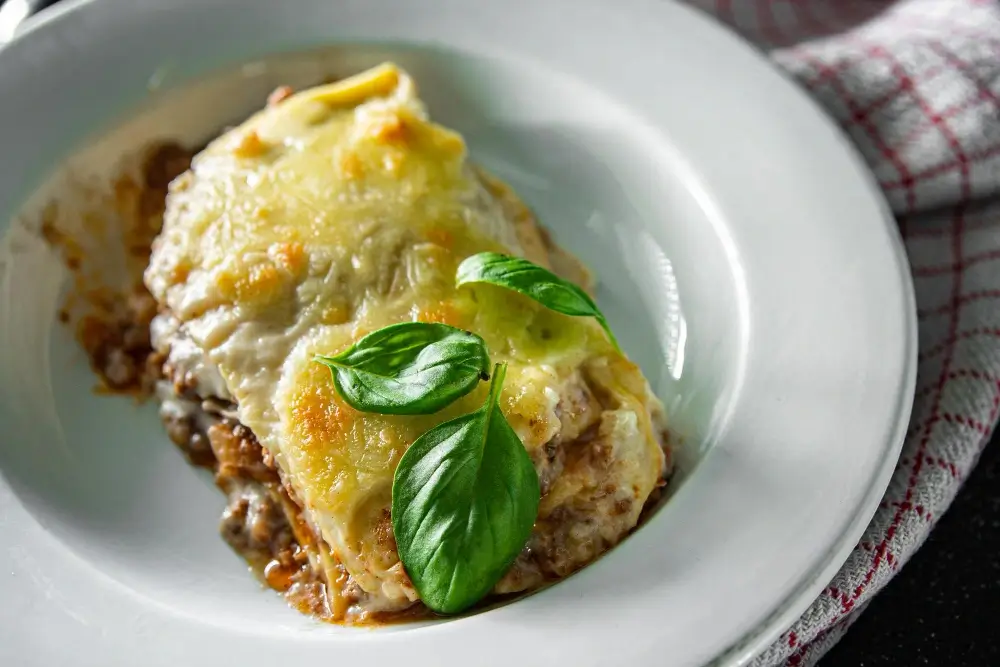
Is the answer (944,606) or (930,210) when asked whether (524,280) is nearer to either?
(944,606)

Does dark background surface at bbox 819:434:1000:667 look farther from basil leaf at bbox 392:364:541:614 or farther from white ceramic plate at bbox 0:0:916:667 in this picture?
basil leaf at bbox 392:364:541:614

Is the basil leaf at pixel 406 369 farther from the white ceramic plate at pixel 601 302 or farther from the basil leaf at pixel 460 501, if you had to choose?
the white ceramic plate at pixel 601 302

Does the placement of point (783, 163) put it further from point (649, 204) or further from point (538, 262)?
point (538, 262)

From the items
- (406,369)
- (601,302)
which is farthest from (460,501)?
(601,302)

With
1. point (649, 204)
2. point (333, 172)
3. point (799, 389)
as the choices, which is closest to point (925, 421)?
point (799, 389)

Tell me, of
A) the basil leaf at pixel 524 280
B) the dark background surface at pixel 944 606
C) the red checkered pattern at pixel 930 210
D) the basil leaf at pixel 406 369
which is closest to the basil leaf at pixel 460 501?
the basil leaf at pixel 406 369

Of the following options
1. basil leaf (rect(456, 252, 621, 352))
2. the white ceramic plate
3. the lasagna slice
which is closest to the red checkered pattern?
the white ceramic plate
